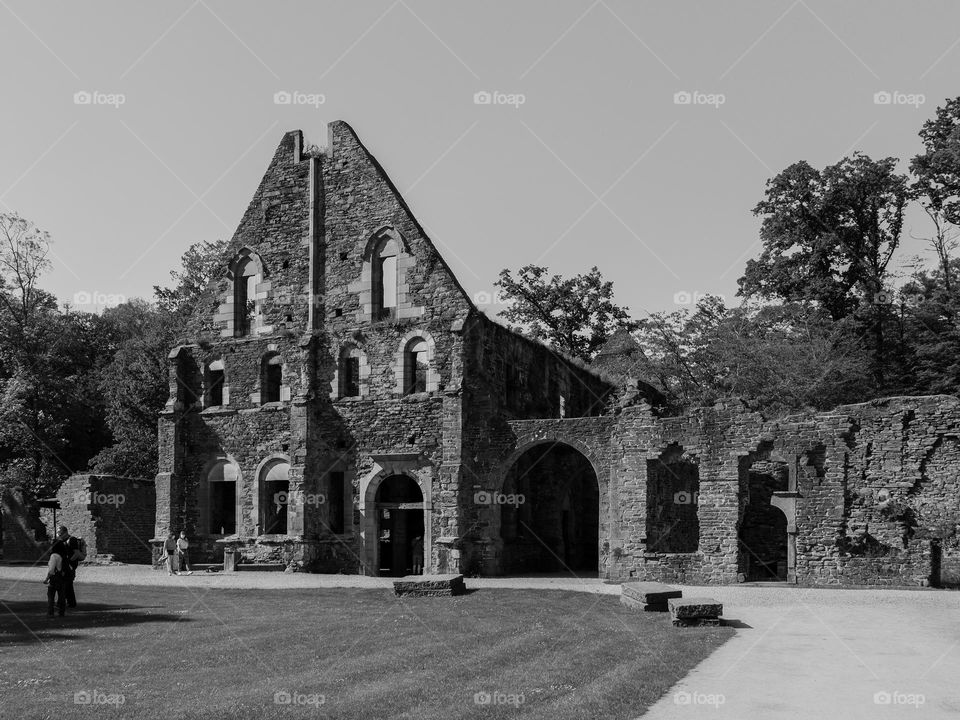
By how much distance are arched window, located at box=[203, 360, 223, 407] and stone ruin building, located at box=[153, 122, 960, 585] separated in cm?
7

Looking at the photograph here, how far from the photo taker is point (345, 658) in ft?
49.6

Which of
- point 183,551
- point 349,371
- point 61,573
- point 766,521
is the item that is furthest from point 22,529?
point 766,521

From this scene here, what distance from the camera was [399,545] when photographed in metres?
35.3

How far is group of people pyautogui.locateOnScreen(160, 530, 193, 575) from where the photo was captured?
3297 cm

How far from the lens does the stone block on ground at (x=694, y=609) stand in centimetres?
1831

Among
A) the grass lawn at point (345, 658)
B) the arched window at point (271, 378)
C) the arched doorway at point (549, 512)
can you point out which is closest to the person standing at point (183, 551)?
the arched window at point (271, 378)

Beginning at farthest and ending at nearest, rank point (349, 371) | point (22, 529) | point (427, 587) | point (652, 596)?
point (22, 529)
point (349, 371)
point (427, 587)
point (652, 596)

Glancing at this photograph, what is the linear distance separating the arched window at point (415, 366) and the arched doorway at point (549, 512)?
4.26 meters

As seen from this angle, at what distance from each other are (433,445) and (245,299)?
9.81m

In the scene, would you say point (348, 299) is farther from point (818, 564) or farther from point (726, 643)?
point (726, 643)

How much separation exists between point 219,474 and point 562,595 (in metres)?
16.7

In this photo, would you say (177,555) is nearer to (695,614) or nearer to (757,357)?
(695,614)

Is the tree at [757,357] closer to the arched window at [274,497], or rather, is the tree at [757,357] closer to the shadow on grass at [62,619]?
the arched window at [274,497]

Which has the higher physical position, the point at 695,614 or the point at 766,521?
the point at 695,614
